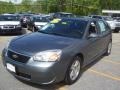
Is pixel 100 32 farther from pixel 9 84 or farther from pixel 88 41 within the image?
pixel 9 84

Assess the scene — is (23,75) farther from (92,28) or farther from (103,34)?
(103,34)

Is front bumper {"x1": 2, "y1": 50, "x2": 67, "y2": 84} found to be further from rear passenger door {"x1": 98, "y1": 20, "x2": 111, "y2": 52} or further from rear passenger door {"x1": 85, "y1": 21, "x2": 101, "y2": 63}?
rear passenger door {"x1": 98, "y1": 20, "x2": 111, "y2": 52}

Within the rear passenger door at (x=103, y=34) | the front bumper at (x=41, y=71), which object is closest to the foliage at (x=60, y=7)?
the rear passenger door at (x=103, y=34)

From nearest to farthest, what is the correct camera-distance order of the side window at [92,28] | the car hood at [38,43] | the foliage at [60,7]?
the car hood at [38,43] < the side window at [92,28] < the foliage at [60,7]

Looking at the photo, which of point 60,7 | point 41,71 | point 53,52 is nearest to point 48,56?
point 53,52

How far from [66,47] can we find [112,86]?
5.05ft

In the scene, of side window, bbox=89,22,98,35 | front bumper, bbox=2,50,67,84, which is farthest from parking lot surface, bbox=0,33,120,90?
side window, bbox=89,22,98,35

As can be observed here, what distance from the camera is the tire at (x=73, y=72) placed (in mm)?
5545

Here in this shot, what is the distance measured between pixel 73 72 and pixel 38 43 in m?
1.09

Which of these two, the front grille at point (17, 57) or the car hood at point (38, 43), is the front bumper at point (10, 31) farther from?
the front grille at point (17, 57)

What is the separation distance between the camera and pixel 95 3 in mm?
71875

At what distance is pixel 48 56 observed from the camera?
508 centimetres

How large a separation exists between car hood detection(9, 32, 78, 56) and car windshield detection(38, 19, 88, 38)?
1.16 ft

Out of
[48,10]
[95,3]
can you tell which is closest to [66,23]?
[48,10]
